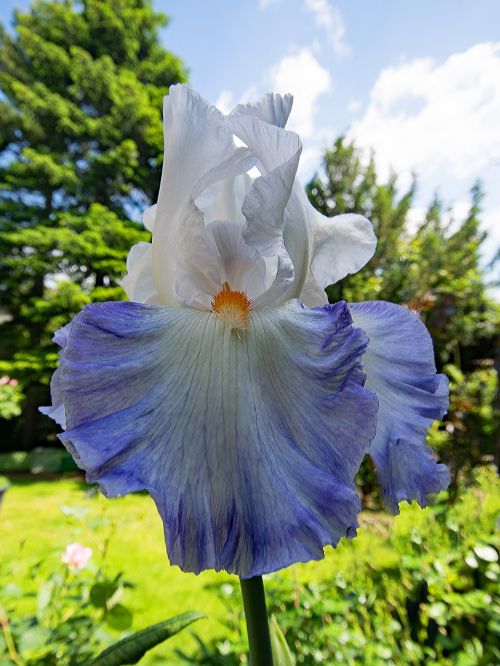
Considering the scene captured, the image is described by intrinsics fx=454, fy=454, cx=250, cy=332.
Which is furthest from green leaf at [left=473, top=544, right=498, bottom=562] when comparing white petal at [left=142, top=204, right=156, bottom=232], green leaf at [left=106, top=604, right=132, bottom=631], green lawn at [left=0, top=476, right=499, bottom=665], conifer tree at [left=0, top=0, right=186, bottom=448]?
conifer tree at [left=0, top=0, right=186, bottom=448]

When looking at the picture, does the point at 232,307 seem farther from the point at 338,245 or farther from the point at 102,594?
the point at 102,594

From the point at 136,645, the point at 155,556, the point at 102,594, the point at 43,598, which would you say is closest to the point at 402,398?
the point at 136,645

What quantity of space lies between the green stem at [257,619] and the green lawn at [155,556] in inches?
31.1

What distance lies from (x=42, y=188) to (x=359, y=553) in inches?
478

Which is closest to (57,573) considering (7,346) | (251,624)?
(251,624)

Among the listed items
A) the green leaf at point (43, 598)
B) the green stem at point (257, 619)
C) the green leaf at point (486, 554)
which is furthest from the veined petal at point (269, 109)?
the green leaf at point (486, 554)

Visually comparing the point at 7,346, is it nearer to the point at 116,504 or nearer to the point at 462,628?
the point at 116,504

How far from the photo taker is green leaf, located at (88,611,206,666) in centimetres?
66

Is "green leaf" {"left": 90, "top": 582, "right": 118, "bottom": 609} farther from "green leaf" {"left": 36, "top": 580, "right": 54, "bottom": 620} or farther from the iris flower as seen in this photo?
the iris flower

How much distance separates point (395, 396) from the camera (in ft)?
Result: 1.95

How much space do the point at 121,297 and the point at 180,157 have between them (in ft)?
31.4

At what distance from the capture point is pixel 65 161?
461 inches

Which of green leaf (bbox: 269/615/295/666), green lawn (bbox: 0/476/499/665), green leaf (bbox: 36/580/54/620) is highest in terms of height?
green leaf (bbox: 269/615/295/666)

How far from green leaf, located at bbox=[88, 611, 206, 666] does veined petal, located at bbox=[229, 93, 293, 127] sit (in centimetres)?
72
